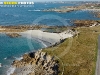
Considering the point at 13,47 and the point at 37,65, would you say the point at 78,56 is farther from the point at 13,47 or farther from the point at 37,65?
the point at 13,47

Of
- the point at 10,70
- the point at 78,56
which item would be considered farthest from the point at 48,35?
the point at 78,56

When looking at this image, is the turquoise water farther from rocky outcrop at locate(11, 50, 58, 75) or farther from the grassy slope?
the grassy slope

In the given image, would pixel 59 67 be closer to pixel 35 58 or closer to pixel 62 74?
pixel 62 74

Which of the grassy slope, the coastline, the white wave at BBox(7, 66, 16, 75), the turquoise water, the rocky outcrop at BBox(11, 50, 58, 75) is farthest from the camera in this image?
the coastline

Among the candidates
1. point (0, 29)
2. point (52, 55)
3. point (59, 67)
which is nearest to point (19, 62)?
point (52, 55)

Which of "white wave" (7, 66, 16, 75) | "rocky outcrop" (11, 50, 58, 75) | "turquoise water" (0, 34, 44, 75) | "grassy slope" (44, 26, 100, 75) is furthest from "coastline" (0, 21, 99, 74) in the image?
"white wave" (7, 66, 16, 75)

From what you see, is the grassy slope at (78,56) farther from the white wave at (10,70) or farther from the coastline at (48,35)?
the coastline at (48,35)
